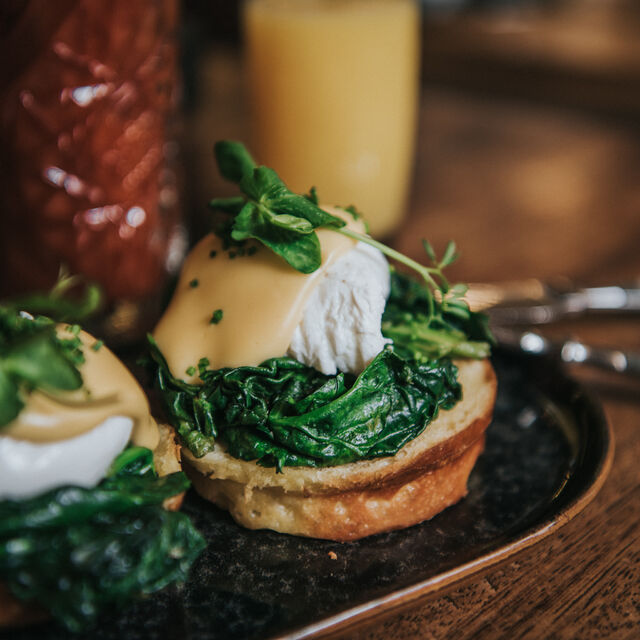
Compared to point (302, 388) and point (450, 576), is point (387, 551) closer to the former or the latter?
point (450, 576)

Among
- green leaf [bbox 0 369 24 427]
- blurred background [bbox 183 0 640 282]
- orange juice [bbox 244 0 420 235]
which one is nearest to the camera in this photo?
green leaf [bbox 0 369 24 427]

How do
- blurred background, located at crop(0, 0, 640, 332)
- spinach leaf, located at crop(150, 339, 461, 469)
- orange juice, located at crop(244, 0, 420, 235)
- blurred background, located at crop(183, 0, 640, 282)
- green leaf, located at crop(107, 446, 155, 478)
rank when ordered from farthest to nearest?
blurred background, located at crop(183, 0, 640, 282)
orange juice, located at crop(244, 0, 420, 235)
blurred background, located at crop(0, 0, 640, 332)
spinach leaf, located at crop(150, 339, 461, 469)
green leaf, located at crop(107, 446, 155, 478)

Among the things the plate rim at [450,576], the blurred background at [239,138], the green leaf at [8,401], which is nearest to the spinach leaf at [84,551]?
the green leaf at [8,401]

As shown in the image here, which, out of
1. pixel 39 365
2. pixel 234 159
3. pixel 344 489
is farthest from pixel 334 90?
pixel 39 365

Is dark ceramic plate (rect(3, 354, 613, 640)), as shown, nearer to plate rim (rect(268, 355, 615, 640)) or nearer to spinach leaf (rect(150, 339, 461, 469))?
plate rim (rect(268, 355, 615, 640))

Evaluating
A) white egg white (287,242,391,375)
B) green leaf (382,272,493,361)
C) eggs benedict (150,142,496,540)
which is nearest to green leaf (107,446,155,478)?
eggs benedict (150,142,496,540)

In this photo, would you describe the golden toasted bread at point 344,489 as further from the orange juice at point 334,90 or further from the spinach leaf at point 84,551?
the orange juice at point 334,90

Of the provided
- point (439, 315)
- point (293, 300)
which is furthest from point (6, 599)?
point (439, 315)
